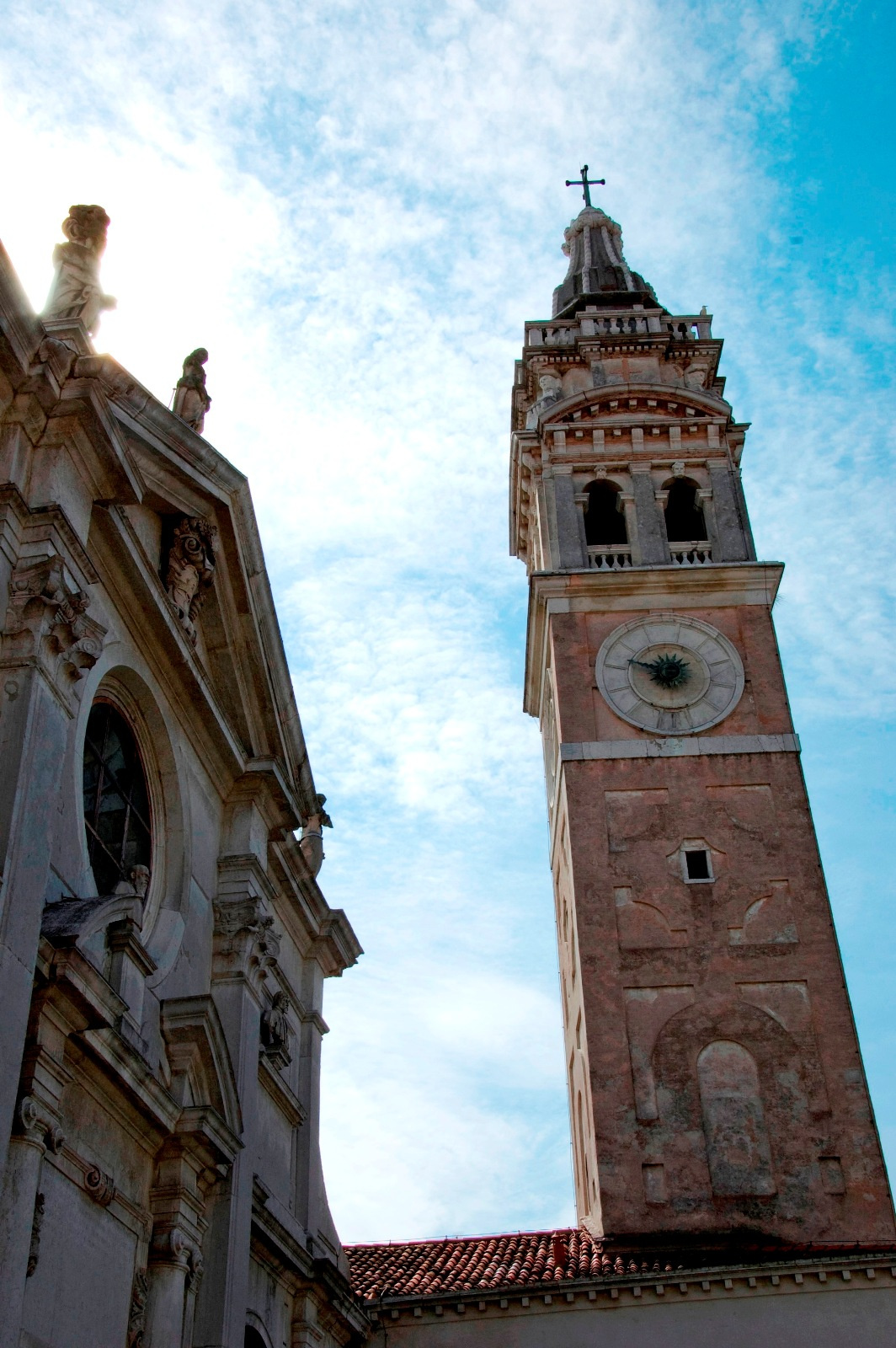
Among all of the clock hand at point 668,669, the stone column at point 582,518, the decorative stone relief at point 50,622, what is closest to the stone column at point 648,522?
the stone column at point 582,518

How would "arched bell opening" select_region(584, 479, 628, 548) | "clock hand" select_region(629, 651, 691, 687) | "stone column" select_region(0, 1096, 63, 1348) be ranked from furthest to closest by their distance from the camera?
"arched bell opening" select_region(584, 479, 628, 548), "clock hand" select_region(629, 651, 691, 687), "stone column" select_region(0, 1096, 63, 1348)

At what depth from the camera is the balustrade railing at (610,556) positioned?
27.0 m

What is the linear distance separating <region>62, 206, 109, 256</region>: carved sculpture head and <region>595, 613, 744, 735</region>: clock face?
1448cm

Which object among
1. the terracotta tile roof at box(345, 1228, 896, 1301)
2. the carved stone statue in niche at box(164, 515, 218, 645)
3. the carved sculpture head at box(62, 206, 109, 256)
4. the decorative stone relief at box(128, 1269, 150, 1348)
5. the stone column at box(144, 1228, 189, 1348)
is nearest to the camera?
the decorative stone relief at box(128, 1269, 150, 1348)

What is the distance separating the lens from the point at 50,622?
975cm

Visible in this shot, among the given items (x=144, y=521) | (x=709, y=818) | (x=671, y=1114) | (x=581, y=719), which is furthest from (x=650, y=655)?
(x=144, y=521)

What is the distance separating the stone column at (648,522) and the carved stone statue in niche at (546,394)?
2679mm

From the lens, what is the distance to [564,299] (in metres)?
34.6

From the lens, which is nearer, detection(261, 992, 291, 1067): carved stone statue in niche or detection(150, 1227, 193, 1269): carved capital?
detection(150, 1227, 193, 1269): carved capital

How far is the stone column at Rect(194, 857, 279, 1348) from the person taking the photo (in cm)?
1191

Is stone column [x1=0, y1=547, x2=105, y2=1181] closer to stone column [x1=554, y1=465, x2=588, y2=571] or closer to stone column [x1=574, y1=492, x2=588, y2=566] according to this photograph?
stone column [x1=554, y1=465, x2=588, y2=571]

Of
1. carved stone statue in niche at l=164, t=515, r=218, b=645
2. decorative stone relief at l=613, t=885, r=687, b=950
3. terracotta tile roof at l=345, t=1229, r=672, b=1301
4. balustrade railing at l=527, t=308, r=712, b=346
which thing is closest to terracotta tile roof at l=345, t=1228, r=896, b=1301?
terracotta tile roof at l=345, t=1229, r=672, b=1301

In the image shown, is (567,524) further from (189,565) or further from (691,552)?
(189,565)

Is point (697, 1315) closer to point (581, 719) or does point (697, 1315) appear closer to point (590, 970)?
point (590, 970)
